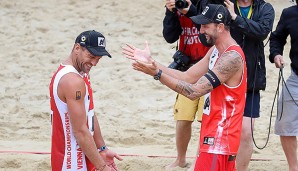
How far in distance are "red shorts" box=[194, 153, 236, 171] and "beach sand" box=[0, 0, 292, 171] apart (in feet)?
6.59

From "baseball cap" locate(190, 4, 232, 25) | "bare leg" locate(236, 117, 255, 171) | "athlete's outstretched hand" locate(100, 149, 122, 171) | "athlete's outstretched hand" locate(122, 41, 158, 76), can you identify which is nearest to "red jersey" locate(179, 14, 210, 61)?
"bare leg" locate(236, 117, 255, 171)

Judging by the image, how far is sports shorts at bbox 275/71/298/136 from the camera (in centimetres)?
824

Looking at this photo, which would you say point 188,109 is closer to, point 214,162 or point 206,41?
point 206,41

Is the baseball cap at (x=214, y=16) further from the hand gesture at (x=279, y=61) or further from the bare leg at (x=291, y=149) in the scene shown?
the bare leg at (x=291, y=149)

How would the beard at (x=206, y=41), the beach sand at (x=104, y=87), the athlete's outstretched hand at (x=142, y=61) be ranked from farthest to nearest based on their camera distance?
the beach sand at (x=104, y=87), the beard at (x=206, y=41), the athlete's outstretched hand at (x=142, y=61)

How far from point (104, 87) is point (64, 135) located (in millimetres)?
5766

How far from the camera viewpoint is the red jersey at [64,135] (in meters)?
6.29

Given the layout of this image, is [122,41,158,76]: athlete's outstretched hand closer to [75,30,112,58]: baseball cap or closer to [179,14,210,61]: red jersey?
[75,30,112,58]: baseball cap

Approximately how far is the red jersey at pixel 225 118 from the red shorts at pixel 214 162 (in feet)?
0.13

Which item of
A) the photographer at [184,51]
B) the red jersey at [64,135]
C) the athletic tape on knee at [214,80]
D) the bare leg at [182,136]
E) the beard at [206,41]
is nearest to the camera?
the red jersey at [64,135]

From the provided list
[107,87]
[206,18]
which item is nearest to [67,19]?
[107,87]

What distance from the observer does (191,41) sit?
8.40 metres

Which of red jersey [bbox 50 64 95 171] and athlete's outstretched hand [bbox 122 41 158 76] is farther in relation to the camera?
athlete's outstretched hand [bbox 122 41 158 76]

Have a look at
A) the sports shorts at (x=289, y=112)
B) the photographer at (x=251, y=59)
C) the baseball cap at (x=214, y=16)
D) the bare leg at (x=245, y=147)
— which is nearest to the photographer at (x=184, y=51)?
the photographer at (x=251, y=59)
